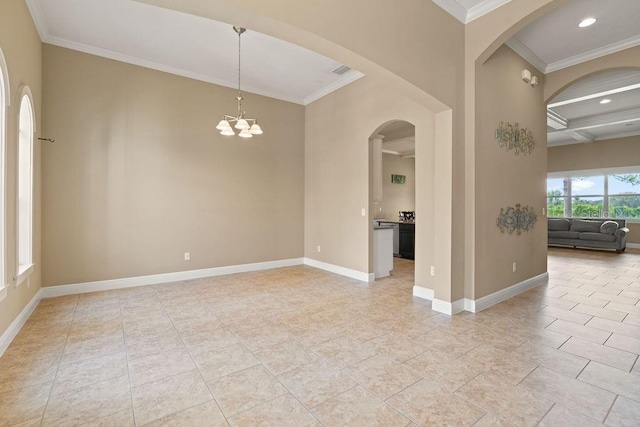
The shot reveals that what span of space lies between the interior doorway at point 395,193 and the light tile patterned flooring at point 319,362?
1547mm

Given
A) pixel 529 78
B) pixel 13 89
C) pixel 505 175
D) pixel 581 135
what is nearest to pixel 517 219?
pixel 505 175

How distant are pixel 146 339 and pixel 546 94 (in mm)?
6336

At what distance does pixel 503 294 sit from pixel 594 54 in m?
3.59

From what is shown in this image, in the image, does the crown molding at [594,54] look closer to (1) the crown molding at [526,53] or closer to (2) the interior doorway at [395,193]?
(1) the crown molding at [526,53]

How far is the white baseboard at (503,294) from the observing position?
3654 mm

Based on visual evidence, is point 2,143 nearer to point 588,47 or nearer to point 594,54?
point 588,47

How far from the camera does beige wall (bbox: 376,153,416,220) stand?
9453 mm

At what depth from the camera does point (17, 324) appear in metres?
2.98

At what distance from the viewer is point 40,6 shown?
3.43m

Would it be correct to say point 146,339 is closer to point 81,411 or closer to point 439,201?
point 81,411

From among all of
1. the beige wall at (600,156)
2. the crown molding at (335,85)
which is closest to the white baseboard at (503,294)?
the crown molding at (335,85)

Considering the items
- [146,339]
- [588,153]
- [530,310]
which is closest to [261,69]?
[146,339]

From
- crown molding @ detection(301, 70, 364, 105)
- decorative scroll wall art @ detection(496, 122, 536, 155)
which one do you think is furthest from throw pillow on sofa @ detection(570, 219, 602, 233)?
crown molding @ detection(301, 70, 364, 105)

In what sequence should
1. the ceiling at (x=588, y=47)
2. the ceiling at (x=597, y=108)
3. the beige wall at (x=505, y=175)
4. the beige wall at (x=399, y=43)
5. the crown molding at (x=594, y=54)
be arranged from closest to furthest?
the beige wall at (x=399, y=43), the ceiling at (x=588, y=47), the beige wall at (x=505, y=175), the crown molding at (x=594, y=54), the ceiling at (x=597, y=108)
